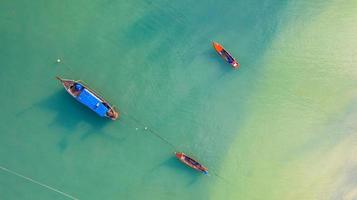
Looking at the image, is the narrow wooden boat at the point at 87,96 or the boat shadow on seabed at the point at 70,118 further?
the boat shadow on seabed at the point at 70,118

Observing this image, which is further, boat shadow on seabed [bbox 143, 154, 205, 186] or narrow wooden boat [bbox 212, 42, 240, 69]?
boat shadow on seabed [bbox 143, 154, 205, 186]

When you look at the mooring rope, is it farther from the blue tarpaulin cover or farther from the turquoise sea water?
the blue tarpaulin cover

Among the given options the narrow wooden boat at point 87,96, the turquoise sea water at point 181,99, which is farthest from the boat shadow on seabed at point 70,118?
the narrow wooden boat at point 87,96

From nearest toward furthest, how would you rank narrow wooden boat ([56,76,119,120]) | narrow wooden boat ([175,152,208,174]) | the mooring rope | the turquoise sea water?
1. narrow wooden boat ([56,76,119,120])
2. the turquoise sea water
3. the mooring rope
4. narrow wooden boat ([175,152,208,174])

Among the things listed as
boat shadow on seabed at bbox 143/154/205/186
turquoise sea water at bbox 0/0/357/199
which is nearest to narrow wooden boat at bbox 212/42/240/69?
turquoise sea water at bbox 0/0/357/199

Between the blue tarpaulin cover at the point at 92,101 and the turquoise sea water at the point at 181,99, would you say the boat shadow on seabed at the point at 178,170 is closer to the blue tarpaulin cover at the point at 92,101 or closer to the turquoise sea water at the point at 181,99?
the turquoise sea water at the point at 181,99

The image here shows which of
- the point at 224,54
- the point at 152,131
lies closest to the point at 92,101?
the point at 152,131
